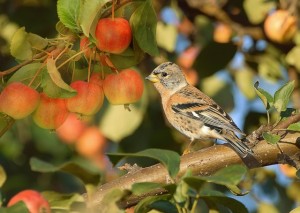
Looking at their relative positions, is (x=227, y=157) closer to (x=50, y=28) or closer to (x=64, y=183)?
(x=50, y=28)

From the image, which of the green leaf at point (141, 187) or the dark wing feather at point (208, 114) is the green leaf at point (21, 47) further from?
the dark wing feather at point (208, 114)

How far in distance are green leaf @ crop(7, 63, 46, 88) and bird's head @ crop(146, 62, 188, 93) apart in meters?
1.51

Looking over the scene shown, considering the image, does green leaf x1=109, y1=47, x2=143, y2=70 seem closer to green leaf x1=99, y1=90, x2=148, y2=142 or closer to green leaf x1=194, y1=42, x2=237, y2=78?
green leaf x1=99, y1=90, x2=148, y2=142

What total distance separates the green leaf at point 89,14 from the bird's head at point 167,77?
157 centimetres

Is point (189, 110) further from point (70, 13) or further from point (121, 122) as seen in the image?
point (70, 13)

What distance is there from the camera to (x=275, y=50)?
4559 mm

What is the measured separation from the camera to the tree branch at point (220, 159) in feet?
7.63

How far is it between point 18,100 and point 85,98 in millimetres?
195

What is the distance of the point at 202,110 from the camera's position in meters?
3.69

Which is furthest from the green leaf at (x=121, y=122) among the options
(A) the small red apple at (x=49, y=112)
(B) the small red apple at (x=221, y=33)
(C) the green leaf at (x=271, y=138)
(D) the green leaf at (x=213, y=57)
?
(C) the green leaf at (x=271, y=138)

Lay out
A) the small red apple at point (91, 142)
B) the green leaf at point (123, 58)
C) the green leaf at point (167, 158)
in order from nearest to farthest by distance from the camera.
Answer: the green leaf at point (167, 158) < the green leaf at point (123, 58) < the small red apple at point (91, 142)

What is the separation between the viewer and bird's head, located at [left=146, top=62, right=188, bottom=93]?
158 inches

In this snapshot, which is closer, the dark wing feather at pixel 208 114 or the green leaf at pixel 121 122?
the dark wing feather at pixel 208 114

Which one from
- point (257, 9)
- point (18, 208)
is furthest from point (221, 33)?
point (18, 208)
